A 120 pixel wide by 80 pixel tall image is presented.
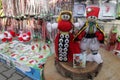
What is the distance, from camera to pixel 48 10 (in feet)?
6.68

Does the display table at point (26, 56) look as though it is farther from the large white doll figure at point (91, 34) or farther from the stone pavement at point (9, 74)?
the large white doll figure at point (91, 34)

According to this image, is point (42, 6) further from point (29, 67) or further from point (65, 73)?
point (65, 73)

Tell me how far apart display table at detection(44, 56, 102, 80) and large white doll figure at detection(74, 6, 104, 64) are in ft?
0.23

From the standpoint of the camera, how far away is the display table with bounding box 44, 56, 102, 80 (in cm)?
134

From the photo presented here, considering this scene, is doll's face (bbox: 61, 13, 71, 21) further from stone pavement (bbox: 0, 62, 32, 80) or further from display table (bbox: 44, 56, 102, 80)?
stone pavement (bbox: 0, 62, 32, 80)

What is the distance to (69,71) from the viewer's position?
53.7 inches

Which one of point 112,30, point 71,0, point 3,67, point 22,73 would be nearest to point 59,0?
point 71,0

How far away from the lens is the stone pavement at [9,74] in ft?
6.78

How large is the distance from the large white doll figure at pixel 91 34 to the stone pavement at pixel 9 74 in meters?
0.94

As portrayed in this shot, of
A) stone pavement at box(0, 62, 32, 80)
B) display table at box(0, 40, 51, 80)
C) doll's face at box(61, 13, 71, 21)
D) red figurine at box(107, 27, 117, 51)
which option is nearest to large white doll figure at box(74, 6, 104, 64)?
doll's face at box(61, 13, 71, 21)

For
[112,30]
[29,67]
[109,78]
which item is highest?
[112,30]

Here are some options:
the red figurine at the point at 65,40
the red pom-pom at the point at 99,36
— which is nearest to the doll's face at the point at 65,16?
the red figurine at the point at 65,40

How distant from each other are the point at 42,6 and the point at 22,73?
779 mm

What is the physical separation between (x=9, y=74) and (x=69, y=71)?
101 cm
